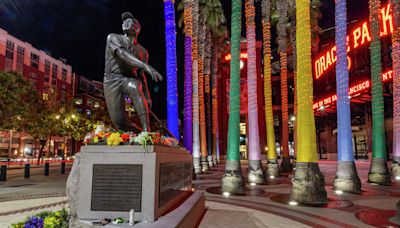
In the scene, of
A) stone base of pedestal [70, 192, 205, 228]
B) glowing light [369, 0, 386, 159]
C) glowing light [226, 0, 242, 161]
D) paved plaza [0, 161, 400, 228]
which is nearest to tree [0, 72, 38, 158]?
paved plaza [0, 161, 400, 228]

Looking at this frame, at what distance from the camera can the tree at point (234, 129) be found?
41.7ft

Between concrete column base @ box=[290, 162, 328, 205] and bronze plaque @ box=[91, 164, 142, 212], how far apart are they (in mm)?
7264

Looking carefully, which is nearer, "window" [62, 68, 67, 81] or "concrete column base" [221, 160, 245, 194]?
"concrete column base" [221, 160, 245, 194]

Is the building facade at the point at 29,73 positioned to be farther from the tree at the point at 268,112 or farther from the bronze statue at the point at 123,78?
the bronze statue at the point at 123,78

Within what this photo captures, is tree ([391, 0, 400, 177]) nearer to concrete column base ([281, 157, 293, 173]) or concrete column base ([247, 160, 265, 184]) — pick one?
concrete column base ([281, 157, 293, 173])

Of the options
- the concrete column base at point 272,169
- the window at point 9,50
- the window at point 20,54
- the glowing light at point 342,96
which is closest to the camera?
the glowing light at point 342,96

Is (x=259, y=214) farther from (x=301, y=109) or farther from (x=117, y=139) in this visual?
(x=117, y=139)

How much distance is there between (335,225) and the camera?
752 cm

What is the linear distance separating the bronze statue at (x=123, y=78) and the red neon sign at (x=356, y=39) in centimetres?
2844

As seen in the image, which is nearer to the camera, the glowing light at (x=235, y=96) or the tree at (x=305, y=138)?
the tree at (x=305, y=138)

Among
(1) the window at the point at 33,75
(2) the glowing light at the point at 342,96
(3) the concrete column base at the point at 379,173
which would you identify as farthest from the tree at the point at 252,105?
(1) the window at the point at 33,75

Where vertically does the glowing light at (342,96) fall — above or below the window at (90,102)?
below

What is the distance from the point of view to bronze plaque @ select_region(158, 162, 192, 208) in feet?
17.5

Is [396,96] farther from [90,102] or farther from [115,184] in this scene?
[90,102]
